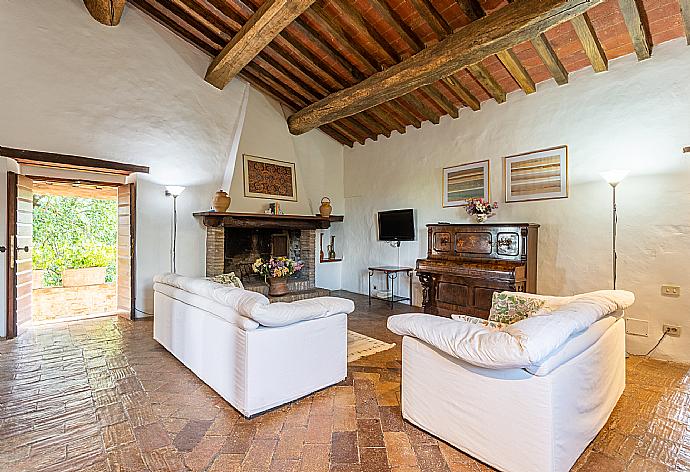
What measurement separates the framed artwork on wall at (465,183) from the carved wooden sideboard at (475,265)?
585 millimetres

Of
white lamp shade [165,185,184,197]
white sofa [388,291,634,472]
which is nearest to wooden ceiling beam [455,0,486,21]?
white sofa [388,291,634,472]

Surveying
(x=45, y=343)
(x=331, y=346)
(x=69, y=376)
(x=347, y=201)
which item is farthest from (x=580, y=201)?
(x=45, y=343)

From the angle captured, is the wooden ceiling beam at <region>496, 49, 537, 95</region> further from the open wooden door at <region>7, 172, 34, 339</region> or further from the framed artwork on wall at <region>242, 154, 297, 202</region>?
the open wooden door at <region>7, 172, 34, 339</region>

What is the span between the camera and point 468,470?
186 cm

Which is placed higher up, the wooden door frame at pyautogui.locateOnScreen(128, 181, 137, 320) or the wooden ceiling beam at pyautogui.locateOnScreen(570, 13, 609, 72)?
the wooden ceiling beam at pyautogui.locateOnScreen(570, 13, 609, 72)

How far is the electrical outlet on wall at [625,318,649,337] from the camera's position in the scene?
149 inches

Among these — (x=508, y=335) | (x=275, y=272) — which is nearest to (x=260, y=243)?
(x=275, y=272)

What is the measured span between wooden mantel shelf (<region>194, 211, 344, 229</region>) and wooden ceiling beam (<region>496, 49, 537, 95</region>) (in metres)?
3.78

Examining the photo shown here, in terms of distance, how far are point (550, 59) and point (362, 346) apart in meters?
3.70

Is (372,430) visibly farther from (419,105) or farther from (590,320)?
(419,105)

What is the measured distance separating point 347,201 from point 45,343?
5.23 metres

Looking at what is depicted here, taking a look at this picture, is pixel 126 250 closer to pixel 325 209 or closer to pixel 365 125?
pixel 325 209

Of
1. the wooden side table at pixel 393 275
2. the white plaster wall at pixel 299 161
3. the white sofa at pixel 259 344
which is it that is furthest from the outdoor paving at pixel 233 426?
the white plaster wall at pixel 299 161

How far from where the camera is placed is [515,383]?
1719mm
